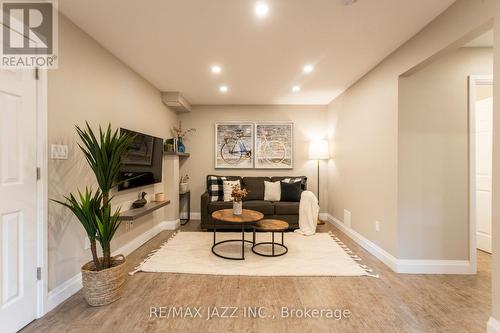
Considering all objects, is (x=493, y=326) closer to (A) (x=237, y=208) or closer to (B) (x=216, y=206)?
A: (A) (x=237, y=208)

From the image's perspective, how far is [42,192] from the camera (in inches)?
72.9

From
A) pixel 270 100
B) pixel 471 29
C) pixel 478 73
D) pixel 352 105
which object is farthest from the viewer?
pixel 270 100

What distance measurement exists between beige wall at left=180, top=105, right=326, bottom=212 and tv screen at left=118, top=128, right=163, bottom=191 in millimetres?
1172

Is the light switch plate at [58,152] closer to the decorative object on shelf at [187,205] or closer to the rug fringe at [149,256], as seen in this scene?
the rug fringe at [149,256]

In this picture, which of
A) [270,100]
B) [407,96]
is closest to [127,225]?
[270,100]

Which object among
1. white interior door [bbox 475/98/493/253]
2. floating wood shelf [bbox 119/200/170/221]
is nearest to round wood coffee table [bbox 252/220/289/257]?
floating wood shelf [bbox 119/200/170/221]

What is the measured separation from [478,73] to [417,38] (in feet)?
3.03

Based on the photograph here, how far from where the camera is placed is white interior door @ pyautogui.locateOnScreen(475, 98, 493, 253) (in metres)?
3.26

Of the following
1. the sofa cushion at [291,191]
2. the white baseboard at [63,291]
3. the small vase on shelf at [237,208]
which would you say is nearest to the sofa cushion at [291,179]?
the sofa cushion at [291,191]

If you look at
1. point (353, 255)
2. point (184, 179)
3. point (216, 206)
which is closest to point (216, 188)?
point (216, 206)

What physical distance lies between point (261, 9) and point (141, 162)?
97.5 inches

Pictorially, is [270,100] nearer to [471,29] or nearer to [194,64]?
[194,64]

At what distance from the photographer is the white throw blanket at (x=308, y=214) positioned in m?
3.93

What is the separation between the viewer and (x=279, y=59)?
287 cm
